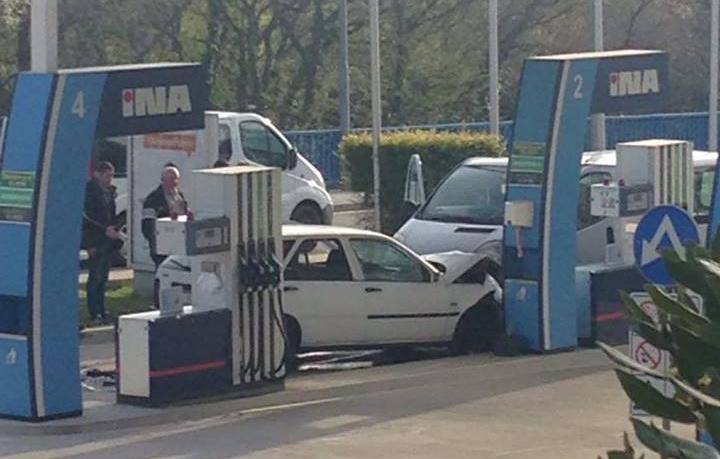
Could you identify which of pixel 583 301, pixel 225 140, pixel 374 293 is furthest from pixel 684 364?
pixel 225 140

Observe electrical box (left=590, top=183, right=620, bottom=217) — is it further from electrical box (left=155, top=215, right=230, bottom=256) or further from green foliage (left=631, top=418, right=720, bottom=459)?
green foliage (left=631, top=418, right=720, bottom=459)

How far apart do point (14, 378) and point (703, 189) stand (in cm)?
879

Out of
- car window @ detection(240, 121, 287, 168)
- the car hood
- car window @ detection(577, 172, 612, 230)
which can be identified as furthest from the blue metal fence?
the car hood

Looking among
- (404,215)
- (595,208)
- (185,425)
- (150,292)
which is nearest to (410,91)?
(404,215)

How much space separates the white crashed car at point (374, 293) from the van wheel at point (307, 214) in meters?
8.05

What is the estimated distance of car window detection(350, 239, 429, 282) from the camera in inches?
611

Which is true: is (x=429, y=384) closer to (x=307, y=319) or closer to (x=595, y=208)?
(x=307, y=319)

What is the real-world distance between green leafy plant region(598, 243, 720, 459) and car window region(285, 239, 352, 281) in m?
11.0

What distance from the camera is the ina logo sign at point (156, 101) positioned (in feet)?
42.6

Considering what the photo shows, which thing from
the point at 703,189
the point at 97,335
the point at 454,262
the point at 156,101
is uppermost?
the point at 156,101

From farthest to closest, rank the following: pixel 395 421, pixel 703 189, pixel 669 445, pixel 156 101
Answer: pixel 703 189 → pixel 156 101 → pixel 395 421 → pixel 669 445

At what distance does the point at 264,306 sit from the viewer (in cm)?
1407

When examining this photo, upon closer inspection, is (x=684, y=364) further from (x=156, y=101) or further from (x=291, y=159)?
(x=291, y=159)

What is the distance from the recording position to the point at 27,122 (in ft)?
42.0
